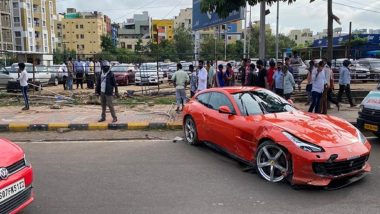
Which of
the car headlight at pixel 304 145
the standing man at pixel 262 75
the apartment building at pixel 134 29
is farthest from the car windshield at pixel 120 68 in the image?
the apartment building at pixel 134 29

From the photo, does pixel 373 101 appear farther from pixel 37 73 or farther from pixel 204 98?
pixel 37 73

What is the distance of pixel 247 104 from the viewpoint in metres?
7.18

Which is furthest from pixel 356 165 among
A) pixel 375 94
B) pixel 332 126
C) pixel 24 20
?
pixel 24 20

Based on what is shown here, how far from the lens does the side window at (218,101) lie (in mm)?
7438

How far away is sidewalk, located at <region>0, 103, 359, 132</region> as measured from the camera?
10984 millimetres

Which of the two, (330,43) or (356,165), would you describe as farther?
(330,43)

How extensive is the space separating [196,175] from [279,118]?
5.45 ft

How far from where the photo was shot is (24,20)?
75.1 meters

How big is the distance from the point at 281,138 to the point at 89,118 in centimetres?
774

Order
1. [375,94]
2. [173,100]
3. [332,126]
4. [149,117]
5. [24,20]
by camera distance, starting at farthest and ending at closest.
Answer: [24,20], [173,100], [149,117], [375,94], [332,126]

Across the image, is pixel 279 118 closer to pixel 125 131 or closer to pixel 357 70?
pixel 125 131

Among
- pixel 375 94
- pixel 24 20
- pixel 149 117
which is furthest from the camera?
pixel 24 20

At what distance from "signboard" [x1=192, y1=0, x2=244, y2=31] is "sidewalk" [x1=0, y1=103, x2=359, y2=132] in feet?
12.5

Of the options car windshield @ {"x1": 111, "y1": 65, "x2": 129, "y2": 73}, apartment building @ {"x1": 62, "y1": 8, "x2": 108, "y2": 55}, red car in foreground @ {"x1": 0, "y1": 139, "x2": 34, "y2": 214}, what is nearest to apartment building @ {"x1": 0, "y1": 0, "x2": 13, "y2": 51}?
apartment building @ {"x1": 62, "y1": 8, "x2": 108, "y2": 55}
